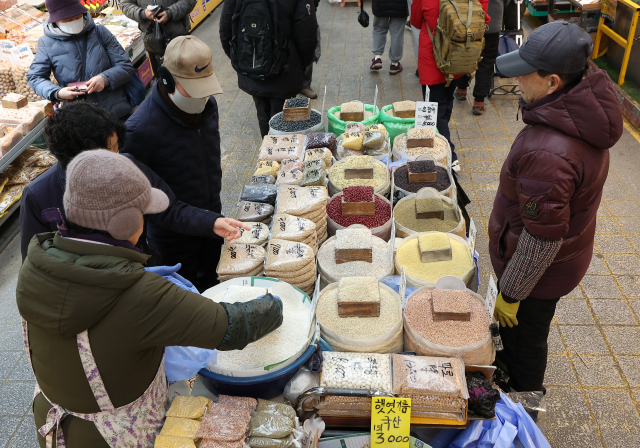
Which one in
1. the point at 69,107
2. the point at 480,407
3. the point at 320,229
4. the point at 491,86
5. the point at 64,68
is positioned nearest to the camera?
the point at 480,407

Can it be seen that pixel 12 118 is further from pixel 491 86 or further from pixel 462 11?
pixel 491 86

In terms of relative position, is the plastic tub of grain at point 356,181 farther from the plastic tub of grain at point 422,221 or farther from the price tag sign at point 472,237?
the price tag sign at point 472,237

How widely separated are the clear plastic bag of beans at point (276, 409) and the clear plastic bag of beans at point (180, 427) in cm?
22

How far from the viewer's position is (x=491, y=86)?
6.38 m

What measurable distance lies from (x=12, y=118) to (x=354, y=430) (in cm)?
473

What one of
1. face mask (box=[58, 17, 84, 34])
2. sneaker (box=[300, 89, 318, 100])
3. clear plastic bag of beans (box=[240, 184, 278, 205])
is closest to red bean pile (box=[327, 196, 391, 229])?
clear plastic bag of beans (box=[240, 184, 278, 205])

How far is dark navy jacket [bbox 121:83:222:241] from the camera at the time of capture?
2475mm

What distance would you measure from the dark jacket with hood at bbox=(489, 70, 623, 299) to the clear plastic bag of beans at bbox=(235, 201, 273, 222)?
126 cm

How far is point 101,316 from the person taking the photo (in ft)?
4.38

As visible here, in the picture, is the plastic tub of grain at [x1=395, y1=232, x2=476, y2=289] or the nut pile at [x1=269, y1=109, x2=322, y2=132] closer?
the plastic tub of grain at [x1=395, y1=232, x2=476, y2=289]

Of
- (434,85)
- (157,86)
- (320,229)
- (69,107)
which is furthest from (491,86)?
(69,107)

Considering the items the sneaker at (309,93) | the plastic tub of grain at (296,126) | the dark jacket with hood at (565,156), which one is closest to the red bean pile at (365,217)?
the dark jacket with hood at (565,156)

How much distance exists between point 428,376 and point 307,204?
114 centimetres

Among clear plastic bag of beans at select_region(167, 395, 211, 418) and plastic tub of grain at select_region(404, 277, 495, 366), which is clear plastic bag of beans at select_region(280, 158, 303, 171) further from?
clear plastic bag of beans at select_region(167, 395, 211, 418)
